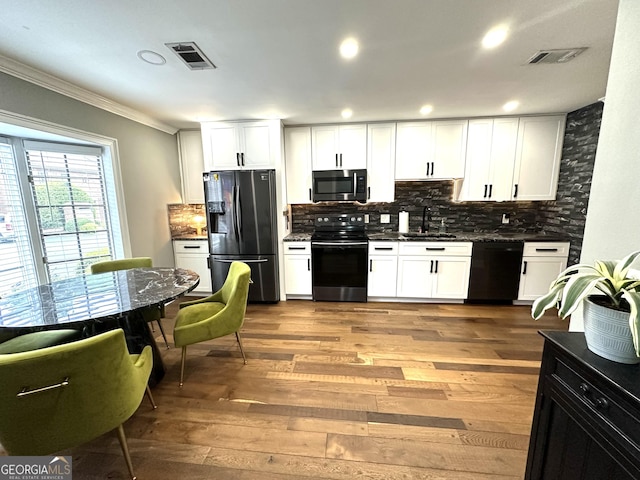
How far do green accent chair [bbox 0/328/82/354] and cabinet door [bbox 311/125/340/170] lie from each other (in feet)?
10.0

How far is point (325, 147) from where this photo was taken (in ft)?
12.0

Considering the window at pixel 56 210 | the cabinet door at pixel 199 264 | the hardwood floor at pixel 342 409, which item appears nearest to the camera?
the hardwood floor at pixel 342 409

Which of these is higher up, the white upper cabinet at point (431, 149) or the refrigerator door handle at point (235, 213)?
the white upper cabinet at point (431, 149)

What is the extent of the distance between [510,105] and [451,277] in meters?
2.15

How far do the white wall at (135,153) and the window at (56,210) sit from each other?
0.75 ft

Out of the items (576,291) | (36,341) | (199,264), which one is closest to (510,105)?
(576,291)

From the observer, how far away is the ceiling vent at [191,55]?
1.74 metres

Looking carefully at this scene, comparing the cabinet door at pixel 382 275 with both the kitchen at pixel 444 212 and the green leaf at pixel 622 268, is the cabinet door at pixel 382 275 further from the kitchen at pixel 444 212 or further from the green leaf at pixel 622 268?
the green leaf at pixel 622 268

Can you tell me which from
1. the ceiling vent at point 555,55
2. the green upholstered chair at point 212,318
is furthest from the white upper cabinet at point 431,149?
the green upholstered chair at point 212,318

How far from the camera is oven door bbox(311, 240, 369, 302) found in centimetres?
352

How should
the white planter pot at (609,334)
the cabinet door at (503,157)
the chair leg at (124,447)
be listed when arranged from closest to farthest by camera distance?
1. the white planter pot at (609,334)
2. the chair leg at (124,447)
3. the cabinet door at (503,157)

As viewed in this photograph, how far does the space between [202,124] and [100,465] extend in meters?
3.53

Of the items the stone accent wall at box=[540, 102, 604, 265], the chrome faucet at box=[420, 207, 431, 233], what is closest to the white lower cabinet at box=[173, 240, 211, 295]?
the chrome faucet at box=[420, 207, 431, 233]

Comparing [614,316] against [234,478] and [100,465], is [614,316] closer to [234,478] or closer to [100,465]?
[234,478]
